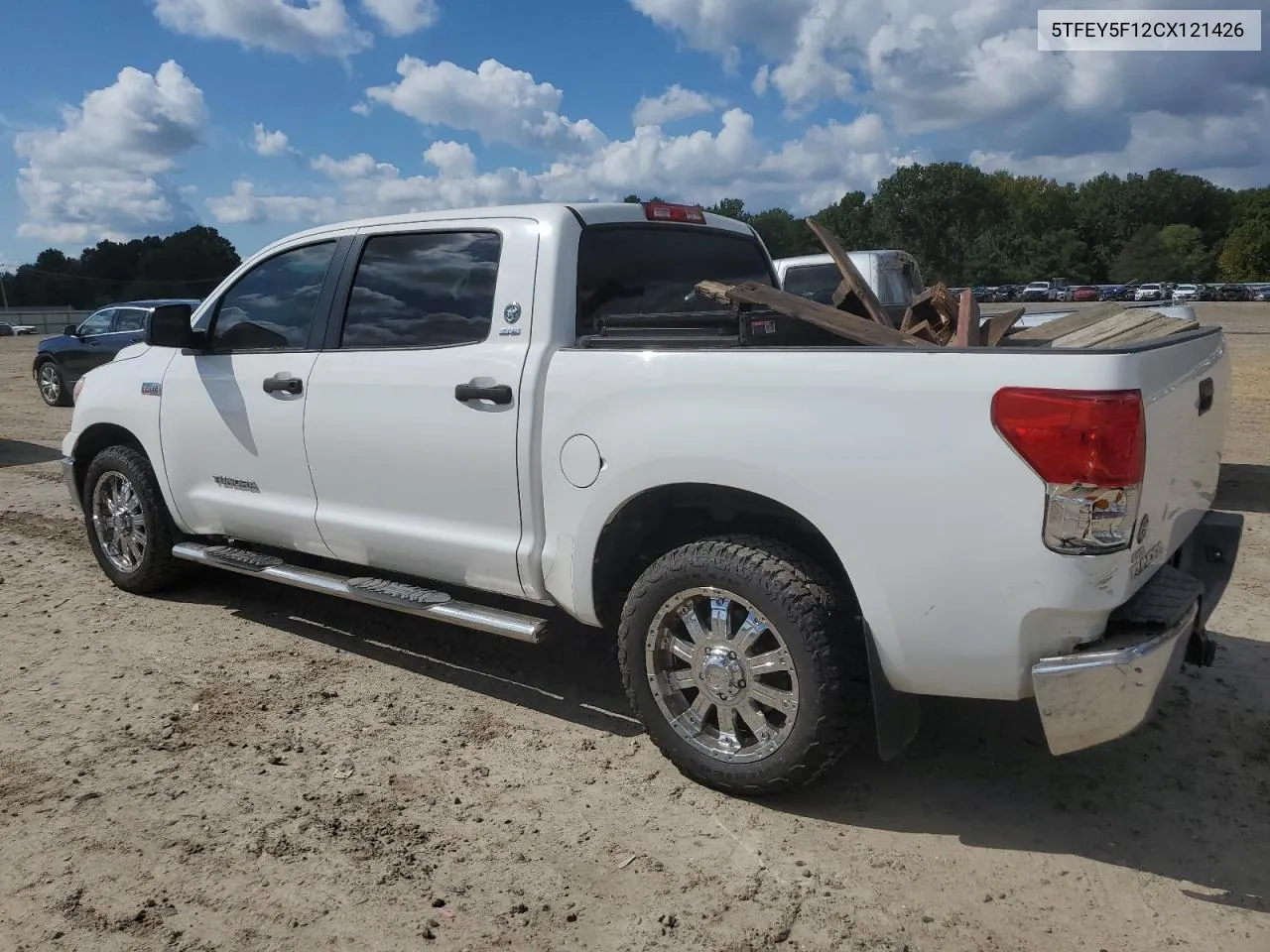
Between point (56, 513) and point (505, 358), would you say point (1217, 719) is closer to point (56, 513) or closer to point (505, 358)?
point (505, 358)

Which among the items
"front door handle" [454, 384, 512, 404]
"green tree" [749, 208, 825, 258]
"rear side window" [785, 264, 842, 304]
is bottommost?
"front door handle" [454, 384, 512, 404]

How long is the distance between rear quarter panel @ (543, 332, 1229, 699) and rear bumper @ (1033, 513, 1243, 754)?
0.27 ft

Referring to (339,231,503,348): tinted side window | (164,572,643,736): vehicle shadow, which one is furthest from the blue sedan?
(339,231,503,348): tinted side window

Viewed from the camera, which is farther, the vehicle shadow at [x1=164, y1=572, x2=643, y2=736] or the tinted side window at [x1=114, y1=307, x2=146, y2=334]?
the tinted side window at [x1=114, y1=307, x2=146, y2=334]

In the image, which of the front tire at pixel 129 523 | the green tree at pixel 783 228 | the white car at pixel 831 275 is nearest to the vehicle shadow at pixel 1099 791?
the front tire at pixel 129 523

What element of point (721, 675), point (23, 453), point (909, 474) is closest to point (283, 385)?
point (721, 675)

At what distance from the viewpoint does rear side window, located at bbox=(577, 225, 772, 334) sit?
3.88 m

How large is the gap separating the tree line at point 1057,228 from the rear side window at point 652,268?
7161cm

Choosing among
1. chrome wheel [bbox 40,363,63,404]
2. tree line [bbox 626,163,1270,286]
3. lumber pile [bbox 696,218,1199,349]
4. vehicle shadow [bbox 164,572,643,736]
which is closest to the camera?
lumber pile [bbox 696,218,1199,349]

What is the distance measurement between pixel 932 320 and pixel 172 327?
11.5 ft

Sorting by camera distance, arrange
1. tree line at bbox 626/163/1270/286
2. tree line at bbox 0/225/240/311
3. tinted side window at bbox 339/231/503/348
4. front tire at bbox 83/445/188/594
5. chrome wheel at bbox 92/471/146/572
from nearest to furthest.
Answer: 1. tinted side window at bbox 339/231/503/348
2. front tire at bbox 83/445/188/594
3. chrome wheel at bbox 92/471/146/572
4. tree line at bbox 626/163/1270/286
5. tree line at bbox 0/225/240/311

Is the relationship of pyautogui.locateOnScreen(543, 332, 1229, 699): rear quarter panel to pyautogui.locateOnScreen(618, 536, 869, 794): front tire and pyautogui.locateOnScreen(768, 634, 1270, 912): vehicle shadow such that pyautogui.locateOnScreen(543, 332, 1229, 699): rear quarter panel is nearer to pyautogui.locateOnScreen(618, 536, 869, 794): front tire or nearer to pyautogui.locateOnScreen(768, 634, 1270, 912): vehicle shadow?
pyautogui.locateOnScreen(618, 536, 869, 794): front tire

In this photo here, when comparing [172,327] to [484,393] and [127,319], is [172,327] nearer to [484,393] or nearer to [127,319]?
[484,393]

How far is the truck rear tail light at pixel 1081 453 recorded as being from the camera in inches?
98.0
